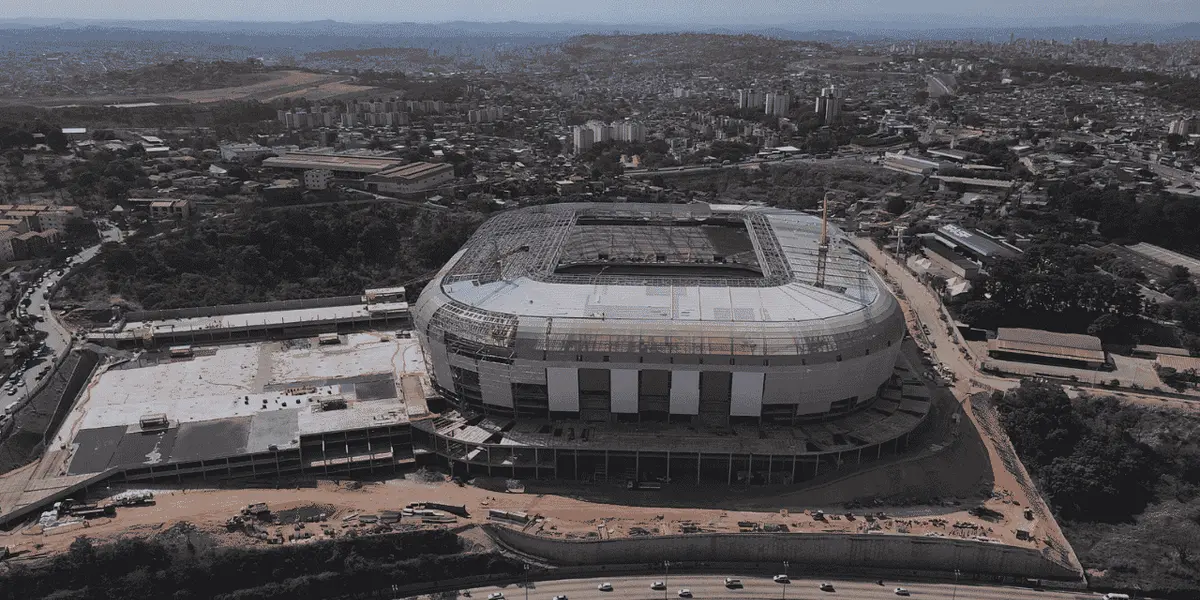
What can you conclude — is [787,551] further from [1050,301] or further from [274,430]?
[1050,301]

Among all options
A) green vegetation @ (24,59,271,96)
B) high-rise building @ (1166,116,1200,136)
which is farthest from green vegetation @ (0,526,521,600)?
green vegetation @ (24,59,271,96)

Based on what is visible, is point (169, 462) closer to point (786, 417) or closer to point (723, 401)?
point (723, 401)

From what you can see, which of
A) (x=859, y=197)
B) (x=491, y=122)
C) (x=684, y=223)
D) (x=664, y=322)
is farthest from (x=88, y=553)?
(x=491, y=122)

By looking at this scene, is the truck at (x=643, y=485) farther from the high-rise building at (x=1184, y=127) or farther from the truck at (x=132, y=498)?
the high-rise building at (x=1184, y=127)

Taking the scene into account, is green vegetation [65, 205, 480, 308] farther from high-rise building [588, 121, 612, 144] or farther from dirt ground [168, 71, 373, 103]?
dirt ground [168, 71, 373, 103]

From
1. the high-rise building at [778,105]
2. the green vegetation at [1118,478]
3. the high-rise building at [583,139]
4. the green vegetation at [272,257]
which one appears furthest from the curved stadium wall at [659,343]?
the high-rise building at [778,105]
